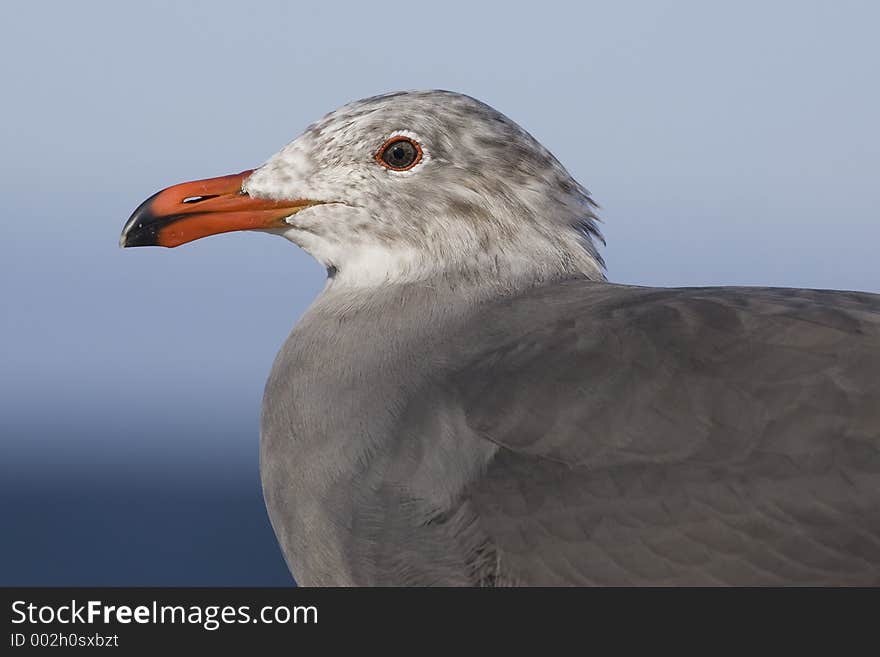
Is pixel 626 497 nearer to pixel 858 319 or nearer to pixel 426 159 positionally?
pixel 858 319

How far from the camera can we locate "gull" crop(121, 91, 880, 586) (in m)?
5.20

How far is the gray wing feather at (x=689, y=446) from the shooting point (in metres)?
5.15

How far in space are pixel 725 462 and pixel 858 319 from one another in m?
0.78

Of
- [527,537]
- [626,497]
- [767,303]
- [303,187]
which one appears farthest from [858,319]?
[303,187]

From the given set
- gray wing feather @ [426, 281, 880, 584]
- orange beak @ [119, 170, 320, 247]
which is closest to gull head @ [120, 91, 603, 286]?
orange beak @ [119, 170, 320, 247]

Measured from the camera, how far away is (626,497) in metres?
5.32

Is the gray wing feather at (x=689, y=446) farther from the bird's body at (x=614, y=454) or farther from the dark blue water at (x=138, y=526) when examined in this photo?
the dark blue water at (x=138, y=526)

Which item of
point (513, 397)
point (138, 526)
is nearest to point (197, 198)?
point (513, 397)

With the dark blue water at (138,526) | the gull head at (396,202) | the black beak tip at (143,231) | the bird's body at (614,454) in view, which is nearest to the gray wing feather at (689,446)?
the bird's body at (614,454)

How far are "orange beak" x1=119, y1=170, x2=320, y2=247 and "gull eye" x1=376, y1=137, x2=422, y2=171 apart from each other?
0.36 meters

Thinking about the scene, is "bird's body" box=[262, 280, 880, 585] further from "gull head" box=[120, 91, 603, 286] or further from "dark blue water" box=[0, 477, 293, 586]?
"dark blue water" box=[0, 477, 293, 586]

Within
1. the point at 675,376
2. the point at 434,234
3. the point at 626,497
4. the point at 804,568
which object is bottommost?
the point at 804,568
